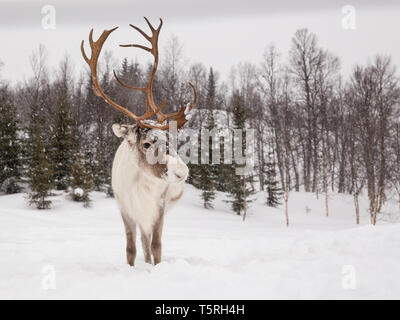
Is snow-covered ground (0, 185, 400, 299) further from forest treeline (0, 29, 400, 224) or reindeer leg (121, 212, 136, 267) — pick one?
forest treeline (0, 29, 400, 224)

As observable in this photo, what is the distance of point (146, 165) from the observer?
12.3 feet

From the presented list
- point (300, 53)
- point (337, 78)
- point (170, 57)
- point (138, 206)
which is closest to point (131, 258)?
point (138, 206)

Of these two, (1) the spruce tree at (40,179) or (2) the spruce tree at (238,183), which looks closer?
(1) the spruce tree at (40,179)

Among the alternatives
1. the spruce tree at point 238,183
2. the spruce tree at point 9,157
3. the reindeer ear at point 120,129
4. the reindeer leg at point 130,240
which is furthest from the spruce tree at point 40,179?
the reindeer ear at point 120,129

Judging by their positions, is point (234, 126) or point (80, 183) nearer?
point (80, 183)

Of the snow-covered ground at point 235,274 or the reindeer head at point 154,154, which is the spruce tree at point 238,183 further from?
the reindeer head at point 154,154

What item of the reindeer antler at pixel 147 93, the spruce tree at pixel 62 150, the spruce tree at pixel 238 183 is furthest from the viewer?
the spruce tree at pixel 238 183

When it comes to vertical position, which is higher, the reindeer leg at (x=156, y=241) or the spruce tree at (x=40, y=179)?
the reindeer leg at (x=156, y=241)

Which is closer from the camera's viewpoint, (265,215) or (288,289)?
(288,289)

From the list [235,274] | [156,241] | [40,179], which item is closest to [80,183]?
[40,179]

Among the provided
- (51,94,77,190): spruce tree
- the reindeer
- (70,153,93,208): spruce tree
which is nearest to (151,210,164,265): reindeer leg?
the reindeer

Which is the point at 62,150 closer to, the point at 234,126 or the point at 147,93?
the point at 234,126
